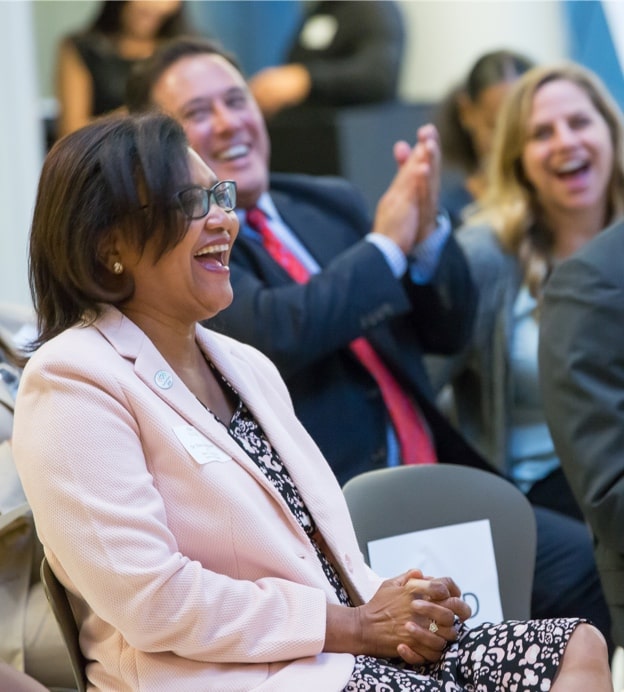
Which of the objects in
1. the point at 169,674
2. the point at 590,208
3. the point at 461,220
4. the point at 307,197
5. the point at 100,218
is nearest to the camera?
the point at 169,674

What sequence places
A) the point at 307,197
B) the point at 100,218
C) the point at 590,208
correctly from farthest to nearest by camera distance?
the point at 590,208, the point at 307,197, the point at 100,218

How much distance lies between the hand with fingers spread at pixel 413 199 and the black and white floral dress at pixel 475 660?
1144mm

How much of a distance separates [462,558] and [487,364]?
107 cm

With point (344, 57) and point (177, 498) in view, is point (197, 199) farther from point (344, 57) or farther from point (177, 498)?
point (344, 57)

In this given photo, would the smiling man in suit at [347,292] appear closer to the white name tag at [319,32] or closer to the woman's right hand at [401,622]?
the woman's right hand at [401,622]

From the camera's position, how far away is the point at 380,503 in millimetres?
2404

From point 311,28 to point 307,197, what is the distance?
2.10m

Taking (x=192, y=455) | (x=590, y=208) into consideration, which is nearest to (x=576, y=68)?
(x=590, y=208)

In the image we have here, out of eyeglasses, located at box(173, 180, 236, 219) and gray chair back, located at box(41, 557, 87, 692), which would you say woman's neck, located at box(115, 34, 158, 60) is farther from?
gray chair back, located at box(41, 557, 87, 692)

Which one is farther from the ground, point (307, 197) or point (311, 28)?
point (311, 28)

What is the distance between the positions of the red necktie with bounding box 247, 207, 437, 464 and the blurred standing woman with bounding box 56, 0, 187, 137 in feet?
7.08

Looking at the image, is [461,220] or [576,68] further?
[461,220]

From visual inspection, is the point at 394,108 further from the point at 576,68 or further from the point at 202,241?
the point at 202,241

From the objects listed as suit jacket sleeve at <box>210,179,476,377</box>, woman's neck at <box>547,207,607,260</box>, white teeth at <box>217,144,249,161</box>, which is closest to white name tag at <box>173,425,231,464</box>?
suit jacket sleeve at <box>210,179,476,377</box>
